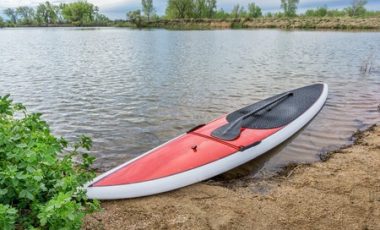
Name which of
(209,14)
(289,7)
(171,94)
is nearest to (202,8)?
(209,14)

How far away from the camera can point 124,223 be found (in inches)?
145

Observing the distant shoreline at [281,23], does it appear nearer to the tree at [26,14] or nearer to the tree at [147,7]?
the tree at [147,7]

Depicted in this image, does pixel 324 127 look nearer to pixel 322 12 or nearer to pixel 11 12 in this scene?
pixel 322 12

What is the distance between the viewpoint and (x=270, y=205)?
13.6ft

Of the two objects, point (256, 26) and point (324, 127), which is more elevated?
point (256, 26)

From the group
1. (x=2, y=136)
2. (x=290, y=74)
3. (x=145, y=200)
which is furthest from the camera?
(x=290, y=74)

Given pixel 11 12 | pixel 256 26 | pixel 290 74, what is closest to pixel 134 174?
pixel 290 74

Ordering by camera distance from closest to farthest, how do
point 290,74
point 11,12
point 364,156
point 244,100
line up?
1. point 364,156
2. point 244,100
3. point 290,74
4. point 11,12

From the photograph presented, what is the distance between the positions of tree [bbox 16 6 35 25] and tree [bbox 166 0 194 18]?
228ft

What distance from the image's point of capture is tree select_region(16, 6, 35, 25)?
5276 inches

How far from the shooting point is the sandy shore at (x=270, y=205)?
12.2 feet

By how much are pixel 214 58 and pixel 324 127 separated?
521 inches

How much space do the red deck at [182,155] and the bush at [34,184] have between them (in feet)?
4.83

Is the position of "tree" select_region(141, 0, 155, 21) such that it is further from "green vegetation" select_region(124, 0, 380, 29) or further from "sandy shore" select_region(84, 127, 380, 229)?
"sandy shore" select_region(84, 127, 380, 229)
